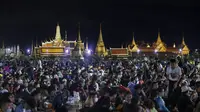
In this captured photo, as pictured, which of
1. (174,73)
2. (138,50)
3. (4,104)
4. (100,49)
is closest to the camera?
(4,104)

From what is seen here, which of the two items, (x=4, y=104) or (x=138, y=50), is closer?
(x=4, y=104)

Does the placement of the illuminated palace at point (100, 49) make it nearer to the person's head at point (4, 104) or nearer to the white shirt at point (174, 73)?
the white shirt at point (174, 73)

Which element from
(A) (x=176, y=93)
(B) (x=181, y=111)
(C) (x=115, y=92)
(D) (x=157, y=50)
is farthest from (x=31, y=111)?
(D) (x=157, y=50)

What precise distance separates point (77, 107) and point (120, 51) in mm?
81014

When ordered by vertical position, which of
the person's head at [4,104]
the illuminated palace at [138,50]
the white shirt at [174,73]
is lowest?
the person's head at [4,104]

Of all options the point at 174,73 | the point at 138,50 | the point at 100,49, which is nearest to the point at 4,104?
the point at 174,73

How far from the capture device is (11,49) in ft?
460

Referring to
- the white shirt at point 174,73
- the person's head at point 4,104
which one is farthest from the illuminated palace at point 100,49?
the person's head at point 4,104

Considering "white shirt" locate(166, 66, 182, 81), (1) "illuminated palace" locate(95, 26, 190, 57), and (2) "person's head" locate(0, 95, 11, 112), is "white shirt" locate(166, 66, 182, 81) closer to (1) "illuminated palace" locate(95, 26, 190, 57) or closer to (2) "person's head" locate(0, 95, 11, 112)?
(2) "person's head" locate(0, 95, 11, 112)

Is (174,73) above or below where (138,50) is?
below

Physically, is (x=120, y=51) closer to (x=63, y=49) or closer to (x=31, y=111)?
(x=63, y=49)

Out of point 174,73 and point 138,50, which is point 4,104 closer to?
point 174,73

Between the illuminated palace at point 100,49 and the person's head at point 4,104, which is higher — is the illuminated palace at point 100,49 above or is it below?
above

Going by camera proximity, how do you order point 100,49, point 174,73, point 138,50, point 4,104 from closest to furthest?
1. point 4,104
2. point 174,73
3. point 138,50
4. point 100,49
